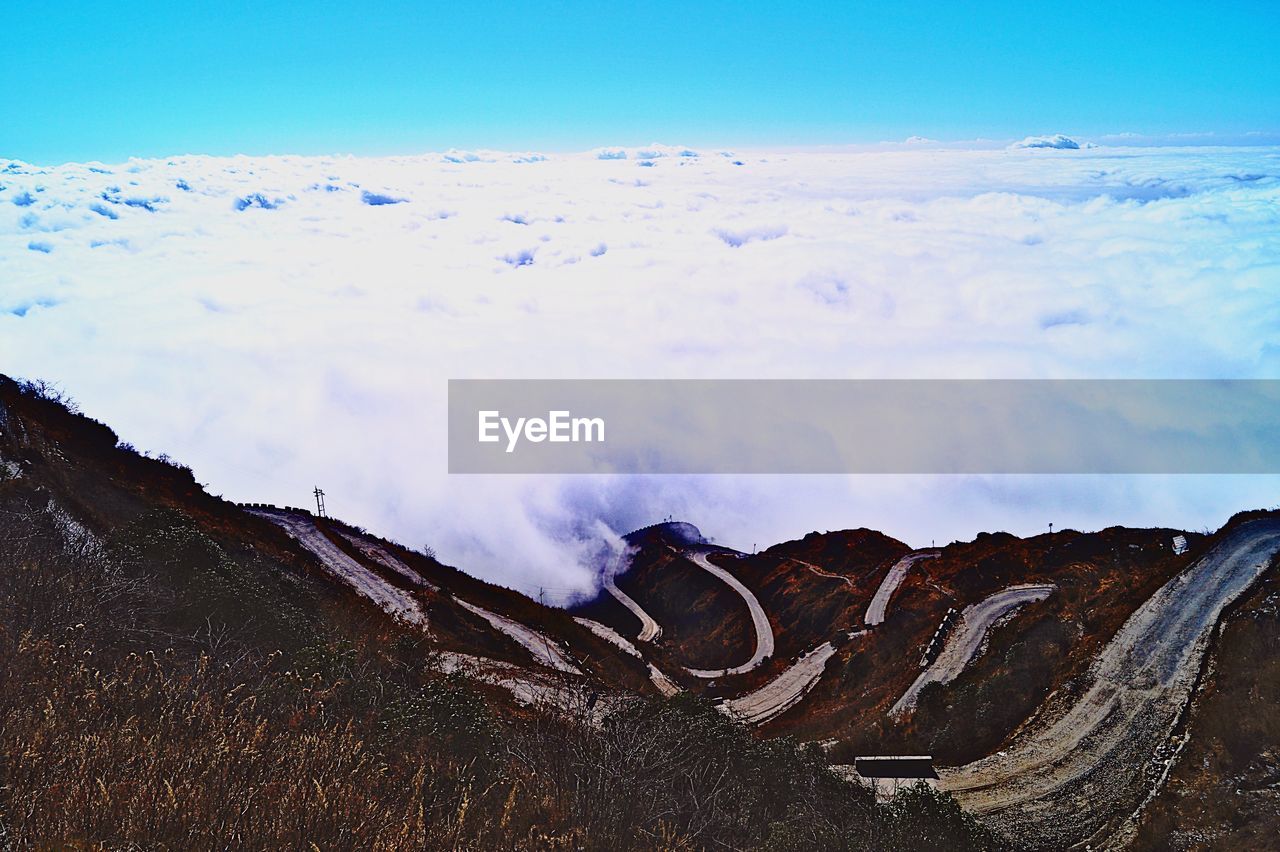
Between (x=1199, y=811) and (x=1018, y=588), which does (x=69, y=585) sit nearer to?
(x=1199, y=811)

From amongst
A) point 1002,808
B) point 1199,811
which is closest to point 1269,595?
point 1199,811

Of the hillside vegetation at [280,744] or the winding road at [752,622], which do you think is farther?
the winding road at [752,622]

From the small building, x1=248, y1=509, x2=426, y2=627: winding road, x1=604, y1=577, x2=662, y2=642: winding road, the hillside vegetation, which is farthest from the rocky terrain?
x1=604, y1=577, x2=662, y2=642: winding road

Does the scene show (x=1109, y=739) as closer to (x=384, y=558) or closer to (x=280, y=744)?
(x=280, y=744)

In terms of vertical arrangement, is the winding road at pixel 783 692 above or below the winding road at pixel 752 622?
above

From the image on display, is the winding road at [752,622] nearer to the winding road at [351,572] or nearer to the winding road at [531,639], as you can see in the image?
the winding road at [531,639]

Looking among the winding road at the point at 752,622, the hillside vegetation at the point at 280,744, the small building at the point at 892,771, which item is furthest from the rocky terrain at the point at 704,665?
the small building at the point at 892,771

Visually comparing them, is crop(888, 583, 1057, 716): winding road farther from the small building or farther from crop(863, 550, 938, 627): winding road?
crop(863, 550, 938, 627): winding road
